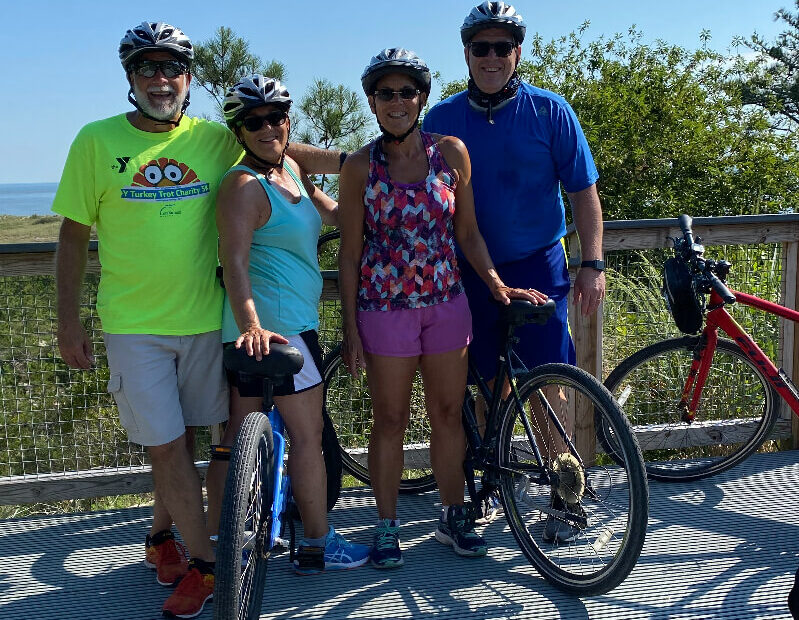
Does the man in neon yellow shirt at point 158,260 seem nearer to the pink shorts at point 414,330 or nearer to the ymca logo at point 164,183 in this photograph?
the ymca logo at point 164,183

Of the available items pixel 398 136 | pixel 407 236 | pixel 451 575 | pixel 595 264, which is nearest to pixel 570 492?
pixel 451 575

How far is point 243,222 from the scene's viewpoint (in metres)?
2.84

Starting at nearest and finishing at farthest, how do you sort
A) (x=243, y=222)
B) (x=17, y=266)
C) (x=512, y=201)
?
(x=243, y=222)
(x=512, y=201)
(x=17, y=266)

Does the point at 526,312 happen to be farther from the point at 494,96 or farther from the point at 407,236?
the point at 494,96

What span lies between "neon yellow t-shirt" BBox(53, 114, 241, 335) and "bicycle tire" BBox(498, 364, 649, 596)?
121 cm

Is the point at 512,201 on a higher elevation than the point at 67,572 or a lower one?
higher

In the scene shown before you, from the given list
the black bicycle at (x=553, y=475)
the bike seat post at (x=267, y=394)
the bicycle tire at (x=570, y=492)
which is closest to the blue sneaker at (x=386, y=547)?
the black bicycle at (x=553, y=475)

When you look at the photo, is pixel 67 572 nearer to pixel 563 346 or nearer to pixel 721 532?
pixel 563 346

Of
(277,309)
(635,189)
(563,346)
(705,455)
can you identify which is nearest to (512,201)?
(563,346)

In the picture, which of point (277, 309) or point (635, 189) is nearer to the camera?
point (277, 309)

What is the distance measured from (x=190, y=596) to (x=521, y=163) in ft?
6.52

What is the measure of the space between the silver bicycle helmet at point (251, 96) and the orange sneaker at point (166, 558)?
5.17 ft

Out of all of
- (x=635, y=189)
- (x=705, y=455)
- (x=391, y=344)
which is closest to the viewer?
(x=391, y=344)

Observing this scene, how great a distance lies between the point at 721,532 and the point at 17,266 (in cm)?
314
